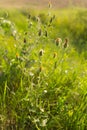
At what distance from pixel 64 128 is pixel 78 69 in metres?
0.65

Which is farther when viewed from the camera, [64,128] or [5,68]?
[5,68]

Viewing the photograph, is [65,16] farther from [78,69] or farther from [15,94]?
[15,94]

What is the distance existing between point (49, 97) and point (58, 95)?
0.07 m

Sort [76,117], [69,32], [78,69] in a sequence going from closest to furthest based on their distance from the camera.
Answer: [76,117], [78,69], [69,32]

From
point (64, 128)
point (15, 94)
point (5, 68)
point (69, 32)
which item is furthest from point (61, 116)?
point (69, 32)

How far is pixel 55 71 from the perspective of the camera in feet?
10.8

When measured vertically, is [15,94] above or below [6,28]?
below

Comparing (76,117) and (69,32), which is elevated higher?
(76,117)

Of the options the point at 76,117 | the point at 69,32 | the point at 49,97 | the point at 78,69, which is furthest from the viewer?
the point at 69,32

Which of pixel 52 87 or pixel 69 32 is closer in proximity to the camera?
pixel 52 87

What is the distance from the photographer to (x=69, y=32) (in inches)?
277

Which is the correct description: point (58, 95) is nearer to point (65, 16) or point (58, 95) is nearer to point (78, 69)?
point (78, 69)

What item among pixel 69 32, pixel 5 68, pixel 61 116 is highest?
pixel 5 68

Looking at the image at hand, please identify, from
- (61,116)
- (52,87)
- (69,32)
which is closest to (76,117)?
(61,116)
